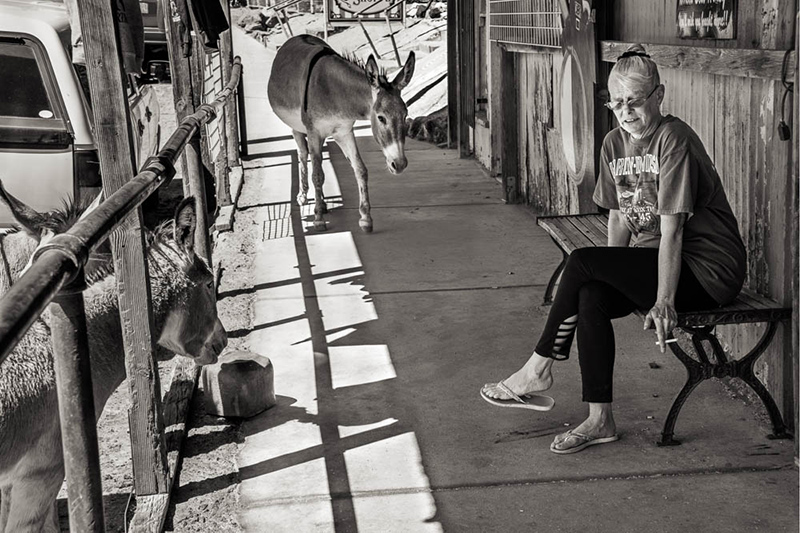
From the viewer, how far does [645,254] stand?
4285 mm

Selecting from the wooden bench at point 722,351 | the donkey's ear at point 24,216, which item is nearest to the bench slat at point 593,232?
the wooden bench at point 722,351

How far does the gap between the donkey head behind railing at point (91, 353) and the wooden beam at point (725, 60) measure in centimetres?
256

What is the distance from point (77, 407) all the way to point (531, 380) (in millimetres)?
2775

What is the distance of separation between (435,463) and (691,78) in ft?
8.68

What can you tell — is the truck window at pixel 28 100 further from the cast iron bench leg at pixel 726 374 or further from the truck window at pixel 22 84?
the cast iron bench leg at pixel 726 374

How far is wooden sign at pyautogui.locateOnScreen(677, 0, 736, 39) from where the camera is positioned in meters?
4.68

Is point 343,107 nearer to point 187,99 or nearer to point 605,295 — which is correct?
point 187,99

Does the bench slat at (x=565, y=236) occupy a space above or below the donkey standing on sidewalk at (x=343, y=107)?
below

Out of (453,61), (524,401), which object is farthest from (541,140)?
(524,401)

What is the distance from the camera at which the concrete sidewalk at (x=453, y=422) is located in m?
3.79

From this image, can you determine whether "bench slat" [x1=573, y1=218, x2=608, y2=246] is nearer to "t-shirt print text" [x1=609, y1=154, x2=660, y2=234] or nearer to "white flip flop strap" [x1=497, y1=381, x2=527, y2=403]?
"t-shirt print text" [x1=609, y1=154, x2=660, y2=234]

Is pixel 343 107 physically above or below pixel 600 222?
above

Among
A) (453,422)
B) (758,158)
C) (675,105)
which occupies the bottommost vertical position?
(453,422)

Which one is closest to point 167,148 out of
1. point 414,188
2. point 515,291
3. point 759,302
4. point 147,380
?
point 147,380
